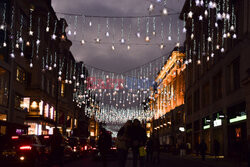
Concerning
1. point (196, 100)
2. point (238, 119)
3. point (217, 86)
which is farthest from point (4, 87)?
point (196, 100)

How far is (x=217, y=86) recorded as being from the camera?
4178 cm

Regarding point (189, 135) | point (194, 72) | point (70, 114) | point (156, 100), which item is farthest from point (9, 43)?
point (156, 100)

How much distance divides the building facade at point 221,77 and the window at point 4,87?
16.3 meters

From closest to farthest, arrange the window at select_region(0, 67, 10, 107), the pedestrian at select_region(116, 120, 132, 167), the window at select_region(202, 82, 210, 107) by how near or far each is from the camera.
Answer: the pedestrian at select_region(116, 120, 132, 167) < the window at select_region(0, 67, 10, 107) < the window at select_region(202, 82, 210, 107)

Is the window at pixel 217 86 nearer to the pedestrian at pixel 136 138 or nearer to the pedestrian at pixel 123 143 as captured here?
the pedestrian at pixel 136 138

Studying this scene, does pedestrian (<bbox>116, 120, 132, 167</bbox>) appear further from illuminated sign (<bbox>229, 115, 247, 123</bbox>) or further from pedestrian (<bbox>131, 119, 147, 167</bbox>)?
illuminated sign (<bbox>229, 115, 247, 123</bbox>)

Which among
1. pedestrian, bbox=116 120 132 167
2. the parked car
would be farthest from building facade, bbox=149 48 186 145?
pedestrian, bbox=116 120 132 167

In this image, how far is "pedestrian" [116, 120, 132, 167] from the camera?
499 inches

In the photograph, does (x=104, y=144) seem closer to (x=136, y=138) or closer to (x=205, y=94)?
(x=136, y=138)

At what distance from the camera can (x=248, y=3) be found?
2936 centimetres

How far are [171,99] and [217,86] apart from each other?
3645 cm

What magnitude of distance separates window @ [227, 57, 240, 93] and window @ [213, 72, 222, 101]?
12.7 ft

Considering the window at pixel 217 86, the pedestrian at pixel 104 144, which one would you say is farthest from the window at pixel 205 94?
the pedestrian at pixel 104 144

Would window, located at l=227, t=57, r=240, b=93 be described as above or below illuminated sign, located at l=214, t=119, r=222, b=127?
above
